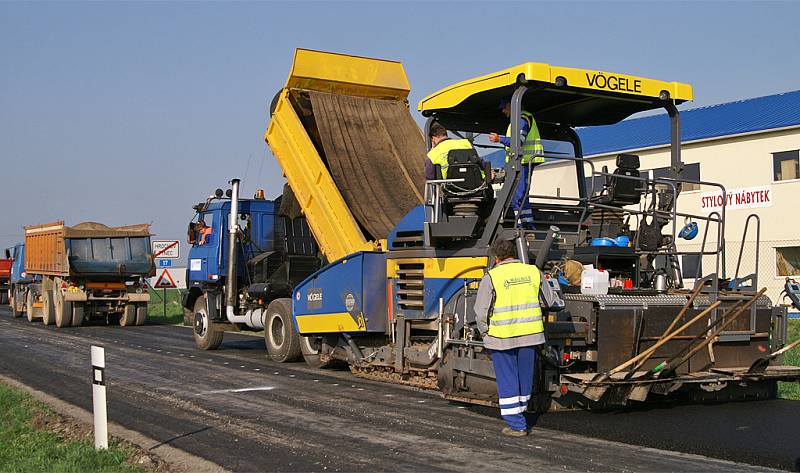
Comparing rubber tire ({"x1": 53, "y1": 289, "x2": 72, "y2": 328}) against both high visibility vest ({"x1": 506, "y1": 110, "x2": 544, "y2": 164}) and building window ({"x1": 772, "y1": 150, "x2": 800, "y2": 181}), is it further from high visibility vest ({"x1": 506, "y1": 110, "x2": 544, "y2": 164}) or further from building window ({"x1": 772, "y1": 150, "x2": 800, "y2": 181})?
building window ({"x1": 772, "y1": 150, "x2": 800, "y2": 181})

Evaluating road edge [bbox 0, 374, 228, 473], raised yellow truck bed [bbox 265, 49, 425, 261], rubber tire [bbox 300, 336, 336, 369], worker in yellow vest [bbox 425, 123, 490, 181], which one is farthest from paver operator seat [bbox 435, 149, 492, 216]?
rubber tire [bbox 300, 336, 336, 369]

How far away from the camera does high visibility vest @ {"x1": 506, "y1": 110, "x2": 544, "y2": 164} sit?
8438mm

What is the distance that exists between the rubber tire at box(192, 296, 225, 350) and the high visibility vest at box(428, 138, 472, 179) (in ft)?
23.7

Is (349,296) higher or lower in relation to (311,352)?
higher

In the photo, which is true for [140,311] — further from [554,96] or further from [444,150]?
[554,96]

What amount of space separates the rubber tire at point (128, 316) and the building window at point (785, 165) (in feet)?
56.0

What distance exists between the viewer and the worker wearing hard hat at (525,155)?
8398 mm

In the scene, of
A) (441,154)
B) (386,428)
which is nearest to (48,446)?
(386,428)

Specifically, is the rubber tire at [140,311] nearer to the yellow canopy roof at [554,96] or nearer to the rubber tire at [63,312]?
the rubber tire at [63,312]

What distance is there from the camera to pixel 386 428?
749 centimetres

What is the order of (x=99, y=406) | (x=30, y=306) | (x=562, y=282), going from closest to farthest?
(x=99, y=406), (x=562, y=282), (x=30, y=306)

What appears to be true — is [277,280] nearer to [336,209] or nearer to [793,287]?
[336,209]

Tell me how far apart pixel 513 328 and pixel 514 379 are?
409mm

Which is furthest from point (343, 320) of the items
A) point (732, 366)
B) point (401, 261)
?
point (732, 366)
